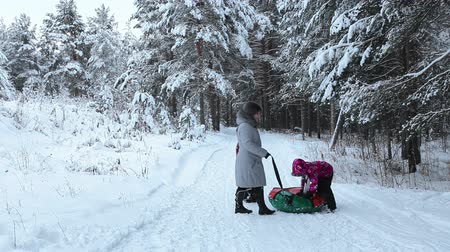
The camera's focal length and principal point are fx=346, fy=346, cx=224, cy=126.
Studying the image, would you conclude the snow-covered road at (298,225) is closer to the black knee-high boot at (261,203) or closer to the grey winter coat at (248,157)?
the black knee-high boot at (261,203)

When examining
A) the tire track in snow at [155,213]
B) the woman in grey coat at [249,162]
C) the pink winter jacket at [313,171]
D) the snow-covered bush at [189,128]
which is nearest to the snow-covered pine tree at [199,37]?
the snow-covered bush at [189,128]

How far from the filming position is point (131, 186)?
6.71m

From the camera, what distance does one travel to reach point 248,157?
5.86 metres

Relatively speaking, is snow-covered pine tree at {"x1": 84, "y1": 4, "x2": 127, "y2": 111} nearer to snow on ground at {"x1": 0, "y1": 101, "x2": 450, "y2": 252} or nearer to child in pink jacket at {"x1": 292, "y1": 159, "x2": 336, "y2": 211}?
snow on ground at {"x1": 0, "y1": 101, "x2": 450, "y2": 252}

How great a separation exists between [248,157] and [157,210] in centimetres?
173

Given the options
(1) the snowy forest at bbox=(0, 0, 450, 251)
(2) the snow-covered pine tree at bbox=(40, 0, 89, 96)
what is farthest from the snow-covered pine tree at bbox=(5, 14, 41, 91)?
(1) the snowy forest at bbox=(0, 0, 450, 251)

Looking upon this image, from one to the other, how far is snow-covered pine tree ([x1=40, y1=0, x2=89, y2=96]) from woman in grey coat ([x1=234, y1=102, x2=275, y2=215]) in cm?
2917

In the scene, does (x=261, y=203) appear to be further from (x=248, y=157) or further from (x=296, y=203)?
(x=248, y=157)

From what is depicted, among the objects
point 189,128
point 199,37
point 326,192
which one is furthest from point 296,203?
point 199,37

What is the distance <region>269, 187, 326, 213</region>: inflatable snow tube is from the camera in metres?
5.77

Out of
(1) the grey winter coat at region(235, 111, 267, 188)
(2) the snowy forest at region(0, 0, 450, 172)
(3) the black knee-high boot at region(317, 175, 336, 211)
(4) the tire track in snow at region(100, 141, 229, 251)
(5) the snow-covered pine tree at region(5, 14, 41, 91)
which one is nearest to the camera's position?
(4) the tire track in snow at region(100, 141, 229, 251)

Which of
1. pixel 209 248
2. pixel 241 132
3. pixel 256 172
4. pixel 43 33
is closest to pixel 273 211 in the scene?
pixel 256 172

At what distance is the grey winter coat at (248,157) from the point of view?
5.73 meters

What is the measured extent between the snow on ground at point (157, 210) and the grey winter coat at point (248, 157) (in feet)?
1.95
